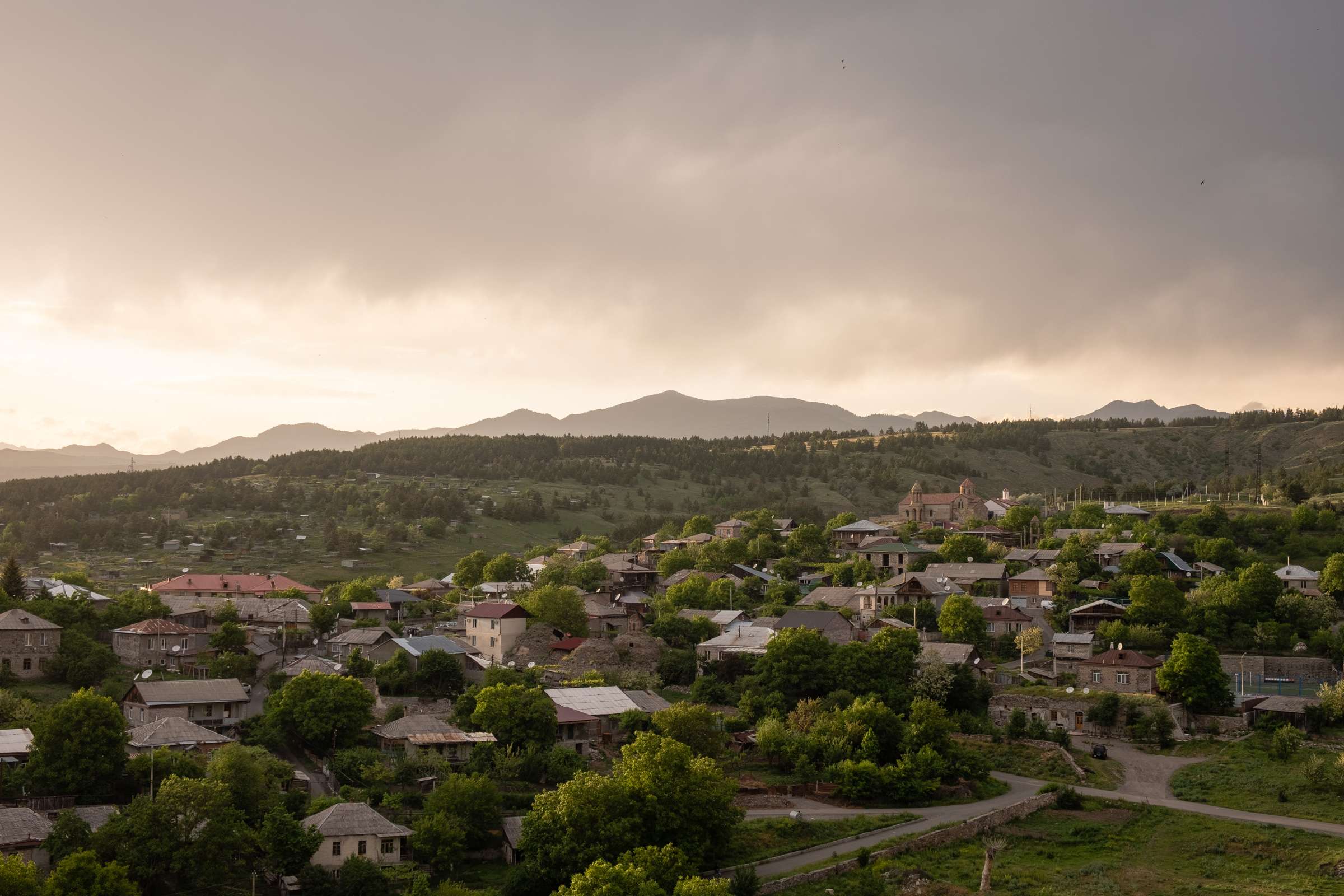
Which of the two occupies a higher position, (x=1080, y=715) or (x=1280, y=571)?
(x=1280, y=571)

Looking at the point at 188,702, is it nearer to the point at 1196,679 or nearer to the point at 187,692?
the point at 187,692

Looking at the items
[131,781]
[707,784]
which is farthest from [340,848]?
[707,784]

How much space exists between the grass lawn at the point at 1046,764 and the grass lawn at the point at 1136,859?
14.2ft

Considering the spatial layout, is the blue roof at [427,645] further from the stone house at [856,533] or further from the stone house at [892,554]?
the stone house at [856,533]

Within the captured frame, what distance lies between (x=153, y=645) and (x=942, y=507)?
292 feet

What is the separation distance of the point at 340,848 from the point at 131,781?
9351 millimetres

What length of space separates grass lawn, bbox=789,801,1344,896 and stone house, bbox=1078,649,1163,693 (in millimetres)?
12977

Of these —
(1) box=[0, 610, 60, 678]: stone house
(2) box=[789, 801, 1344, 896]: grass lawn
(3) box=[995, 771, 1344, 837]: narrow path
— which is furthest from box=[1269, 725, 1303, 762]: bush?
(1) box=[0, 610, 60, 678]: stone house

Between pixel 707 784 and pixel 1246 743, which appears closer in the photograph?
pixel 707 784

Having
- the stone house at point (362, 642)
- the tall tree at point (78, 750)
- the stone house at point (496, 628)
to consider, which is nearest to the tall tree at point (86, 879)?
the tall tree at point (78, 750)

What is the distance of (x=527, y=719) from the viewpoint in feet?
161

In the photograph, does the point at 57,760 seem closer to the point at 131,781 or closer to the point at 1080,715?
the point at 131,781

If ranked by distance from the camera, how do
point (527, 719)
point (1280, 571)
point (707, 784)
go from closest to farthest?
point (707, 784) < point (527, 719) < point (1280, 571)

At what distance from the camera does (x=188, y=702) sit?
1940 inches
